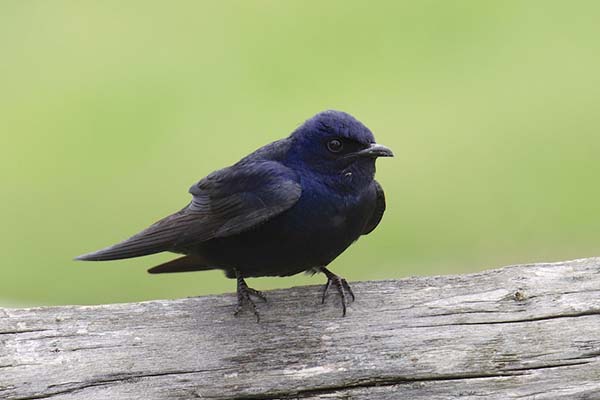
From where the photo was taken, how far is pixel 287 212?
15.9 ft

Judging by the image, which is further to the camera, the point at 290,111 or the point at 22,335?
the point at 290,111

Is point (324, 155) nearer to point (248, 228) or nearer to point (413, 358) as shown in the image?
point (248, 228)

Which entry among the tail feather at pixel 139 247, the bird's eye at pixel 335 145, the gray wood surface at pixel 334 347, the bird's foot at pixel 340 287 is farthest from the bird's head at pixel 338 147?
the tail feather at pixel 139 247

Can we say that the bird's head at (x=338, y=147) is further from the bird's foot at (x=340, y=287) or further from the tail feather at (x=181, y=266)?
the tail feather at (x=181, y=266)

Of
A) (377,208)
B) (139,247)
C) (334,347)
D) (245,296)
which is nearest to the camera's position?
(334,347)

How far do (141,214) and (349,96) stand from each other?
13.3 feet

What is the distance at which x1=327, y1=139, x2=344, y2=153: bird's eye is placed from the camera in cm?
496

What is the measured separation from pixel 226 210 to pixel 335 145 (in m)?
0.58

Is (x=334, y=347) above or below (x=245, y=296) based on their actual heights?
below

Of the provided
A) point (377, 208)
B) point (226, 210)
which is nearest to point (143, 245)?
point (226, 210)

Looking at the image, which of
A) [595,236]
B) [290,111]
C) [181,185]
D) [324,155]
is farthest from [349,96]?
[324,155]

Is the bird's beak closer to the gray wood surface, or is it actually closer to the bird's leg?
the gray wood surface

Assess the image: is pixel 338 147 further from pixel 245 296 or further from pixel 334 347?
pixel 334 347

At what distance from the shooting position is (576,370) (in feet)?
14.5
